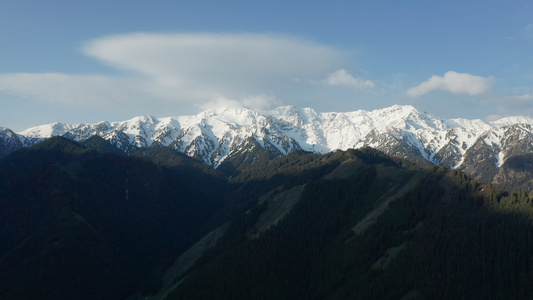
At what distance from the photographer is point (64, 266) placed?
Answer: 193 meters

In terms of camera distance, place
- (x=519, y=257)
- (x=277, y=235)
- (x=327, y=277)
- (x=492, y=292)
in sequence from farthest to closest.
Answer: (x=277, y=235)
(x=327, y=277)
(x=519, y=257)
(x=492, y=292)

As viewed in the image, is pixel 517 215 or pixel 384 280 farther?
pixel 517 215

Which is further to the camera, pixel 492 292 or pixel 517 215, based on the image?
pixel 517 215

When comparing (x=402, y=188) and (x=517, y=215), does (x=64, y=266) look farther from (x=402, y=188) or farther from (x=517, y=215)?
(x=517, y=215)

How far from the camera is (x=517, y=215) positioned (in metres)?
146

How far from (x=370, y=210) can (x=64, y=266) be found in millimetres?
154737

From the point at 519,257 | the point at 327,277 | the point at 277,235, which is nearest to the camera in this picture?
the point at 519,257

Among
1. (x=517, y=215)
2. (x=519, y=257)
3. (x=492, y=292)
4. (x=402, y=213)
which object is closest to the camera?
(x=492, y=292)

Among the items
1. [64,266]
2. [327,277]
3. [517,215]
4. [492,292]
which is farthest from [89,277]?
[517,215]

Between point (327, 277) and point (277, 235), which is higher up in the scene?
point (277, 235)

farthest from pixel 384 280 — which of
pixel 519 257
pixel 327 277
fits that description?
pixel 519 257

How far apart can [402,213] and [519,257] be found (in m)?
48.0

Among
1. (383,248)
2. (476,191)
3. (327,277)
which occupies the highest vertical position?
(476,191)

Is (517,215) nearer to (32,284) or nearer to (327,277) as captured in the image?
(327,277)
